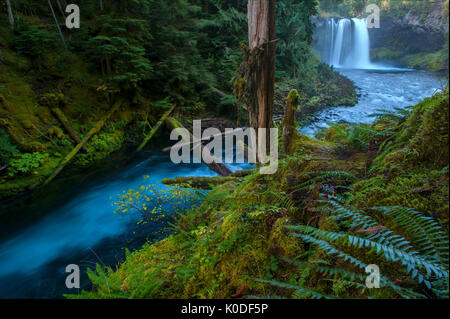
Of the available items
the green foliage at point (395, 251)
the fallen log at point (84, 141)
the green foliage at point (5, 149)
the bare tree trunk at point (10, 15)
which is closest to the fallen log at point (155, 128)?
the fallen log at point (84, 141)

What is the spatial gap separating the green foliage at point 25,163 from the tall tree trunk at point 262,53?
704 centimetres

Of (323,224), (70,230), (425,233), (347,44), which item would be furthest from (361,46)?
(70,230)

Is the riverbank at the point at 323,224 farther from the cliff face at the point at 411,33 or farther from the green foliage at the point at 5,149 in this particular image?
the cliff face at the point at 411,33

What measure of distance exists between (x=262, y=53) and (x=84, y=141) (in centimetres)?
746

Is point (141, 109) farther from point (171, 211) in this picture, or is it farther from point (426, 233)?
point (426, 233)

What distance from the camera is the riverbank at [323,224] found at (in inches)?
56.6

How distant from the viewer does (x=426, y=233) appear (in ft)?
4.33

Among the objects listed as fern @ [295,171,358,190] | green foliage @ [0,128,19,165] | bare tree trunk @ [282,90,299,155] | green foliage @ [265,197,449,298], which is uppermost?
bare tree trunk @ [282,90,299,155]

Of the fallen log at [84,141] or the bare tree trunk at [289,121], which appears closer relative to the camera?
the bare tree trunk at [289,121]

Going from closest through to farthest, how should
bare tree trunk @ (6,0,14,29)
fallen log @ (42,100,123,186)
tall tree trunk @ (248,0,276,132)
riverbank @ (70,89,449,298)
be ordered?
riverbank @ (70,89,449,298), tall tree trunk @ (248,0,276,132), fallen log @ (42,100,123,186), bare tree trunk @ (6,0,14,29)

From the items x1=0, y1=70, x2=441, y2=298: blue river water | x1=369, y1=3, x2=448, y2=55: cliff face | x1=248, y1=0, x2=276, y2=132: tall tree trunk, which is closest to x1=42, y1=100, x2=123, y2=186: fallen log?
x1=0, y1=70, x2=441, y2=298: blue river water

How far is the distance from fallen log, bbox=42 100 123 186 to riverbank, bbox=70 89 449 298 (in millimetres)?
5883

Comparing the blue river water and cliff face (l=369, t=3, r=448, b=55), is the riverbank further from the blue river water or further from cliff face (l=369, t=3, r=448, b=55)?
cliff face (l=369, t=3, r=448, b=55)

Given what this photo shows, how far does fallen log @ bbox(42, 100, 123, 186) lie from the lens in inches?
269
